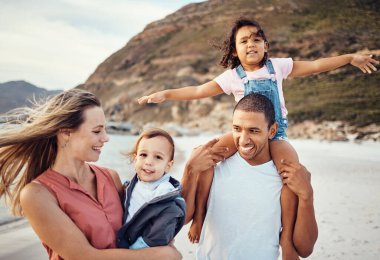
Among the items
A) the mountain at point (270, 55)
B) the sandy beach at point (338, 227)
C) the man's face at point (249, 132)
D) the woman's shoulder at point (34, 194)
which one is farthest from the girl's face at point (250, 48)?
the mountain at point (270, 55)

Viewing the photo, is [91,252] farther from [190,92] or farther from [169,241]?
[190,92]

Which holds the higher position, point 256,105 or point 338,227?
point 256,105

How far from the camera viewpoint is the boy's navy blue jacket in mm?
2398

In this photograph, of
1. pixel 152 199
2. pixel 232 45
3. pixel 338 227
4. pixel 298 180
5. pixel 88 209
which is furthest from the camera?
pixel 338 227

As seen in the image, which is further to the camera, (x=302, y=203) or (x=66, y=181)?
(x=302, y=203)

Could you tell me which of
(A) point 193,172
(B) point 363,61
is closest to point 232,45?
(B) point 363,61

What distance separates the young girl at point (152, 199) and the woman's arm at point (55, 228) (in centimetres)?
26

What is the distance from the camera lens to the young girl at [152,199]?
241 centimetres

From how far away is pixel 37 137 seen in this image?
2.48 m

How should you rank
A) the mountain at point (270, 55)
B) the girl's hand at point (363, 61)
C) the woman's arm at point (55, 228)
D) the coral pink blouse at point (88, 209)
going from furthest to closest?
the mountain at point (270, 55)
the girl's hand at point (363, 61)
the coral pink blouse at point (88, 209)
the woman's arm at point (55, 228)

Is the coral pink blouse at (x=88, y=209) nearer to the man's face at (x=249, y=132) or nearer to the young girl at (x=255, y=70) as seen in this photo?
the man's face at (x=249, y=132)

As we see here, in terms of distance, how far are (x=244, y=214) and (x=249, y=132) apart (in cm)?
57

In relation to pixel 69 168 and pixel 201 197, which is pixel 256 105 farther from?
pixel 69 168

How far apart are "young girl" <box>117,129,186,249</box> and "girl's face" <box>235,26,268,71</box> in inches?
58.5
